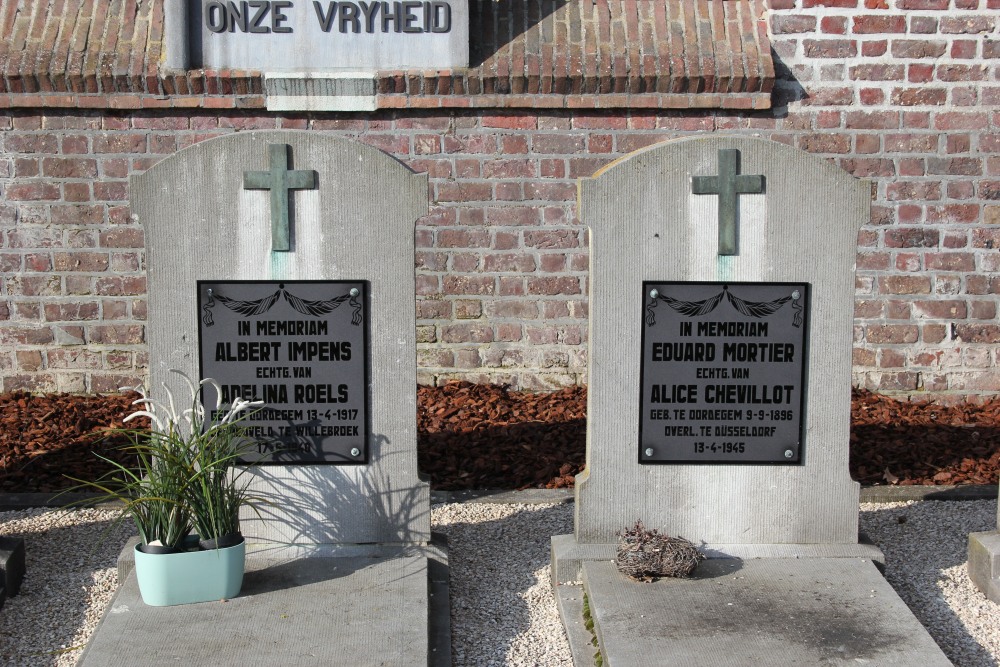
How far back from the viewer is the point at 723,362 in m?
4.76

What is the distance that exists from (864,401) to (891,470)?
117 centimetres

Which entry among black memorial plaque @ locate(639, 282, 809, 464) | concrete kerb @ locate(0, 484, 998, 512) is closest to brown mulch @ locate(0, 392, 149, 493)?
concrete kerb @ locate(0, 484, 998, 512)

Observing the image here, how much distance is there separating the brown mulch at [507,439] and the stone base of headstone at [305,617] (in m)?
1.41

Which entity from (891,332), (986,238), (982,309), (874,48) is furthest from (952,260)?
(874,48)

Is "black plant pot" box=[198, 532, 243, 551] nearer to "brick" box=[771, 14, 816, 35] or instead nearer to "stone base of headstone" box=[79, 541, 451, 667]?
"stone base of headstone" box=[79, 541, 451, 667]

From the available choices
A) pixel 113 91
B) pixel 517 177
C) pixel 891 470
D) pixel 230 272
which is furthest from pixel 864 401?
pixel 113 91

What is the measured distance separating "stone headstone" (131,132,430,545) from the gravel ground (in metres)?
0.47

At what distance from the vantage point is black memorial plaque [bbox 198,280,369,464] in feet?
15.4

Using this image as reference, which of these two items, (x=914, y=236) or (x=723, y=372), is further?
(x=914, y=236)

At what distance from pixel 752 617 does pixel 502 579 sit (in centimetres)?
120

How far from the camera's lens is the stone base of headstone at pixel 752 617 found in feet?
12.6

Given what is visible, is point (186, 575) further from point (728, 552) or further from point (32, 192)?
point (32, 192)

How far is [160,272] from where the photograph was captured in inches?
184

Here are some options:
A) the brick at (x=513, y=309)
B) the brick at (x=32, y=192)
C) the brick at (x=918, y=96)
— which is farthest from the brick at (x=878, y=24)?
the brick at (x=32, y=192)
